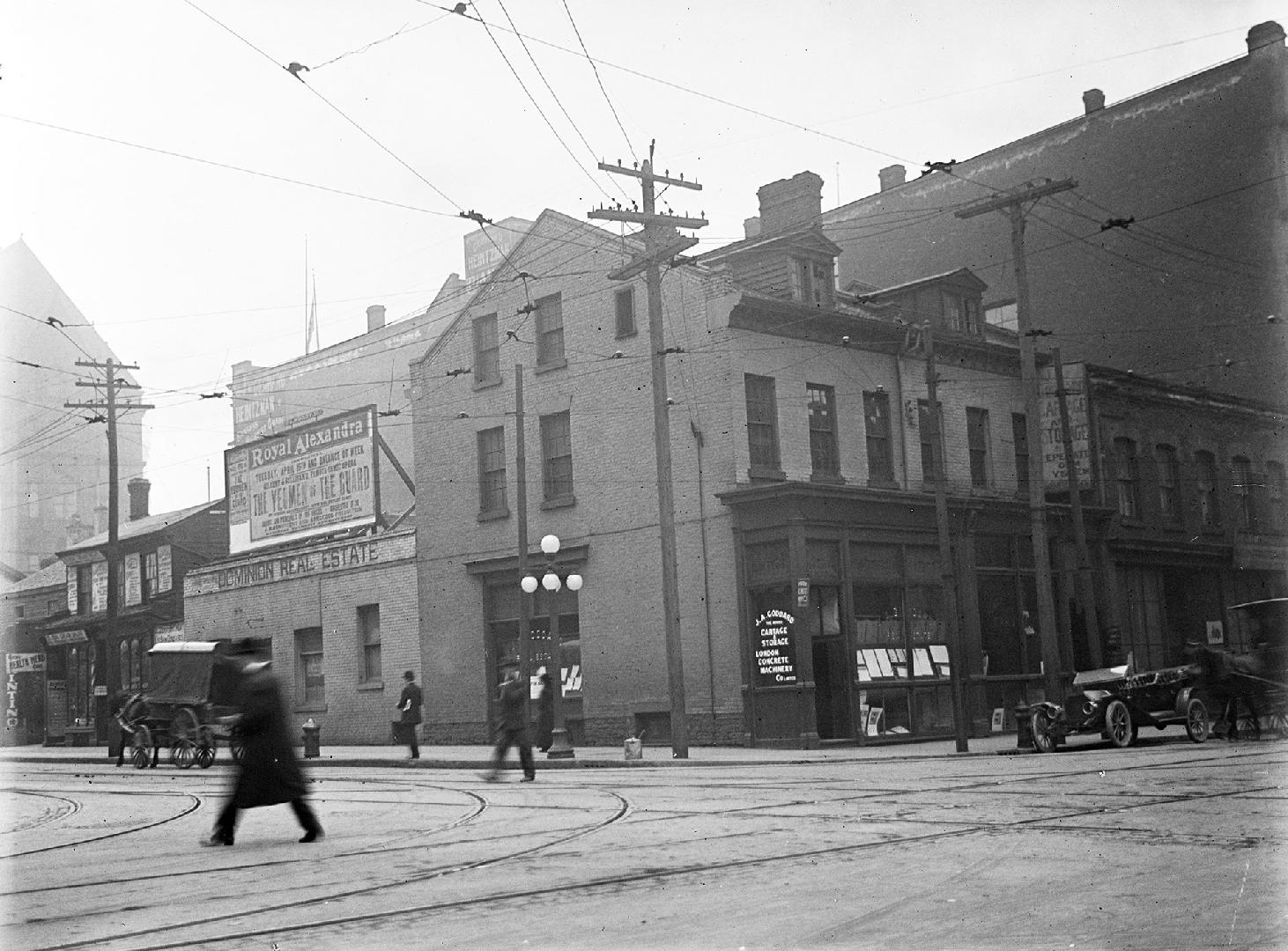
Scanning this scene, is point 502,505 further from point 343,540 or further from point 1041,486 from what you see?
point 1041,486

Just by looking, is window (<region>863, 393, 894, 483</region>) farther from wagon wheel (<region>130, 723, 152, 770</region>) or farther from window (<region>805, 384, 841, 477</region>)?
wagon wheel (<region>130, 723, 152, 770</region>)

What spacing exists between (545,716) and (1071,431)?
16.5 metres

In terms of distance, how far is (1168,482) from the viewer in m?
39.2

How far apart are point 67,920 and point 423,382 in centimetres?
2859

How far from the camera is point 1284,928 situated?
680 centimetres

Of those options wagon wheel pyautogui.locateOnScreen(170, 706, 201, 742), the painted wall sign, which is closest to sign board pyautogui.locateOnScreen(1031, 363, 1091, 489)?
the painted wall sign

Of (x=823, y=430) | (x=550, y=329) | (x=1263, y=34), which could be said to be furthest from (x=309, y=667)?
(x=1263, y=34)

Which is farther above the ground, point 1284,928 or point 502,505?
point 502,505

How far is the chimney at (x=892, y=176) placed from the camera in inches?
1859

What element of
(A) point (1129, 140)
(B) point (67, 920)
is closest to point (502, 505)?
(A) point (1129, 140)

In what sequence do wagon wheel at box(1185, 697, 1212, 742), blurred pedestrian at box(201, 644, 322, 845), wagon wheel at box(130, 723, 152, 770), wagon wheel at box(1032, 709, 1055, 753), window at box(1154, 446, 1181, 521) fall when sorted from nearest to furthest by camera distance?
1. blurred pedestrian at box(201, 644, 322, 845)
2. wagon wheel at box(1185, 697, 1212, 742)
3. wagon wheel at box(1032, 709, 1055, 753)
4. wagon wheel at box(130, 723, 152, 770)
5. window at box(1154, 446, 1181, 521)

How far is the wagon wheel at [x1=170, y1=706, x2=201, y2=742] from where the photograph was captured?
29.9m

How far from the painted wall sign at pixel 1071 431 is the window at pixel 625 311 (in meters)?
11.8

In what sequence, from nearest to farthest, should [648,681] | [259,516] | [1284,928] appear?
[1284,928]
[648,681]
[259,516]
